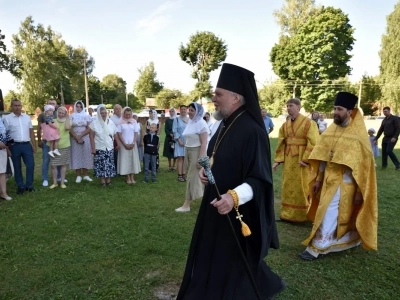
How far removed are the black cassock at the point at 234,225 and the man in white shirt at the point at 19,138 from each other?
567 cm

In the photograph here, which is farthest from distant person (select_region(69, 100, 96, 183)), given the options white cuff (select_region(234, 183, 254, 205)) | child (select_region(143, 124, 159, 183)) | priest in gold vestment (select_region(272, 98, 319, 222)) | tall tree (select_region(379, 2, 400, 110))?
tall tree (select_region(379, 2, 400, 110))

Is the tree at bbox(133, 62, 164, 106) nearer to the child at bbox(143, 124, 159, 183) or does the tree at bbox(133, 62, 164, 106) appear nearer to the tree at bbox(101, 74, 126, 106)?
the tree at bbox(101, 74, 126, 106)

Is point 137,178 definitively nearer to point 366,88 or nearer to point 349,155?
point 349,155

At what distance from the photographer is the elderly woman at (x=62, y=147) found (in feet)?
24.1

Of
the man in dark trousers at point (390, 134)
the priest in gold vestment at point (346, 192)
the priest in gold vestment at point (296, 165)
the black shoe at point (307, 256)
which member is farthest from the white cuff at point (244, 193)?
the man in dark trousers at point (390, 134)

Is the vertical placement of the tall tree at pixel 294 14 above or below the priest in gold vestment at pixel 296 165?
above

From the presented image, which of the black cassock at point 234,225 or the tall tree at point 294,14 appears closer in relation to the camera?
the black cassock at point 234,225

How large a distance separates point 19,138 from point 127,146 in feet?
7.67

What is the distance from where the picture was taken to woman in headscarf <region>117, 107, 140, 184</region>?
7852mm

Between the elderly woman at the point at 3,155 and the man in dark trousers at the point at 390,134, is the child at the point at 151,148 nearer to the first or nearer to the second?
the elderly woman at the point at 3,155

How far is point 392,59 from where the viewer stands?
37.2 m

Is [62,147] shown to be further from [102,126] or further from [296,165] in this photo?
[296,165]

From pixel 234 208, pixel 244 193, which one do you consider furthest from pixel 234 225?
pixel 244 193

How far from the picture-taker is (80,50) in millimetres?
54125
